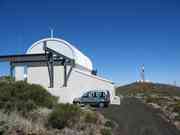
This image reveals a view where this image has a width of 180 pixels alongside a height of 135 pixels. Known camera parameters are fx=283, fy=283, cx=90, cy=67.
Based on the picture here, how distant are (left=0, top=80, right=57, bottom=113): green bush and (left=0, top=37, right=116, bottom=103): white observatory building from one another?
13164mm

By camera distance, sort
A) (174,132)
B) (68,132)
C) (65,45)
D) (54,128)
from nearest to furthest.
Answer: (68,132) < (54,128) < (174,132) < (65,45)

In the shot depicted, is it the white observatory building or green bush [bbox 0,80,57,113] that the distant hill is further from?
green bush [bbox 0,80,57,113]

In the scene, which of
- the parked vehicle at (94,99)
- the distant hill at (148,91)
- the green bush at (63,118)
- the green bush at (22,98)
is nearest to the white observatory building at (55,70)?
the parked vehicle at (94,99)

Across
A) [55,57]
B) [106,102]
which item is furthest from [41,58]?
[106,102]

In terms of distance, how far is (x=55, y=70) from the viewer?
3391cm

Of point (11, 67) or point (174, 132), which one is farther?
point (11, 67)

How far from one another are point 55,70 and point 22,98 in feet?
59.4

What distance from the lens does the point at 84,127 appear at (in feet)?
41.9

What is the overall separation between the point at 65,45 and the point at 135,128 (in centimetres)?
2353

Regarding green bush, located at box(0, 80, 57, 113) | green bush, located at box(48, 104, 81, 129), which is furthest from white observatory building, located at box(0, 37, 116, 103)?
green bush, located at box(48, 104, 81, 129)

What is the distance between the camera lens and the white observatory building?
32.2 metres

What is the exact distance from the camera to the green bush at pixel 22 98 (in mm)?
14010

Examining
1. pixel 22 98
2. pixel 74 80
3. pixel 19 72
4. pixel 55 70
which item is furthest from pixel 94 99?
pixel 22 98

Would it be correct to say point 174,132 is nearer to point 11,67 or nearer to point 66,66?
point 66,66
